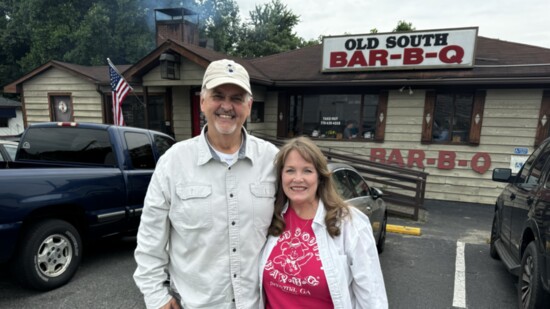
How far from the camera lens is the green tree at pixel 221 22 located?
30859 millimetres

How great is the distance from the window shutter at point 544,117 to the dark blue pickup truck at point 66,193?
8.60 m

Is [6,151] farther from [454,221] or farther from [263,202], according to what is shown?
[454,221]

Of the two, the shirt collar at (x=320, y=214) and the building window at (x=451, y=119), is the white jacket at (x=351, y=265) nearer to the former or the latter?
the shirt collar at (x=320, y=214)

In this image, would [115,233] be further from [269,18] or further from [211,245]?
[269,18]

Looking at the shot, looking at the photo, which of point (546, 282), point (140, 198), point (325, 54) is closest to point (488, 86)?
point (325, 54)

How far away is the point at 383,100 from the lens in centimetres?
906

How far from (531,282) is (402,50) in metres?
7.17

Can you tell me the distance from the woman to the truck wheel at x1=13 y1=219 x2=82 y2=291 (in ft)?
9.61

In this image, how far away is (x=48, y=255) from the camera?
11.5 feet

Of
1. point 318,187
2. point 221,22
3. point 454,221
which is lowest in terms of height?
point 454,221

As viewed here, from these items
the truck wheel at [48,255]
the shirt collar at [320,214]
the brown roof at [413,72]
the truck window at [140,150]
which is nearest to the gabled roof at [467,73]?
the brown roof at [413,72]

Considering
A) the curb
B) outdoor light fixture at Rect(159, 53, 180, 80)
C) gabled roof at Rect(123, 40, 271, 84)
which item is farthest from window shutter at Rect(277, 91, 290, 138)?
the curb

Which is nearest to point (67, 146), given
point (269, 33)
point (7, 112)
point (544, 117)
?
point (544, 117)

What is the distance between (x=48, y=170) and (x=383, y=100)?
792 cm
